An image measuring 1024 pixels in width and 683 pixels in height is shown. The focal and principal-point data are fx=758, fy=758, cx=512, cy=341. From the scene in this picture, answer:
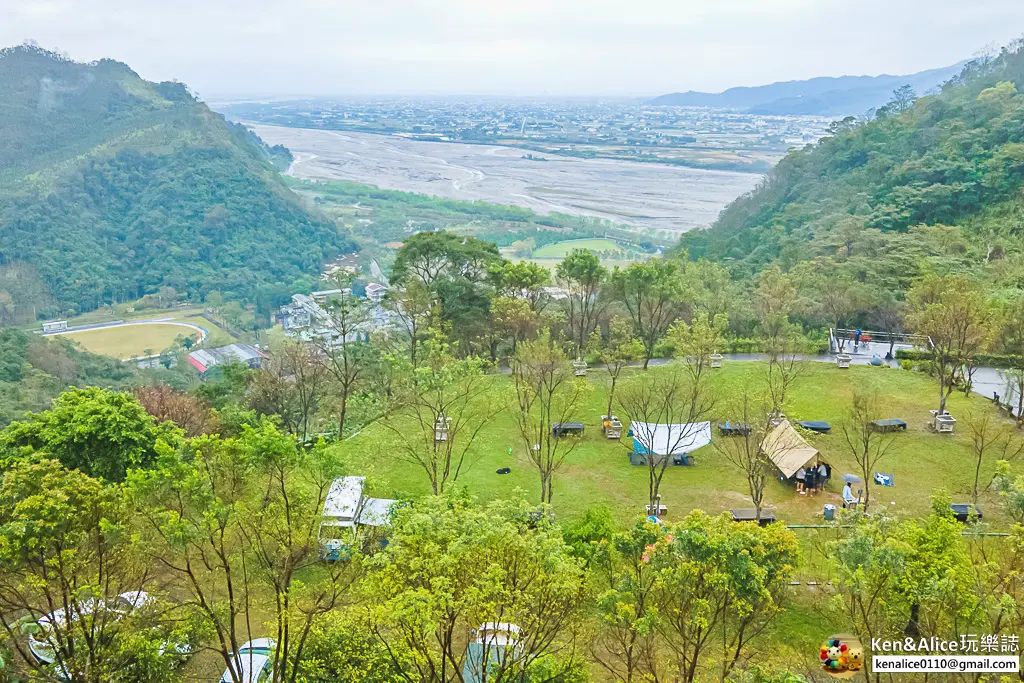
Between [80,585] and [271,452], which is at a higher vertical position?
[271,452]

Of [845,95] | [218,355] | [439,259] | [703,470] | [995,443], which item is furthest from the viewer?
[845,95]

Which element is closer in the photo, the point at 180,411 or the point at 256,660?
the point at 256,660

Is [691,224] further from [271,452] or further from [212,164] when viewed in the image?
[271,452]

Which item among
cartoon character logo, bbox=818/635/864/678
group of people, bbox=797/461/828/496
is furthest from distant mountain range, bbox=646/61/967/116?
cartoon character logo, bbox=818/635/864/678

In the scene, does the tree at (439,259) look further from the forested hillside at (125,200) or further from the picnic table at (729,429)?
the forested hillside at (125,200)

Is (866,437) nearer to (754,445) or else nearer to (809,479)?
(809,479)

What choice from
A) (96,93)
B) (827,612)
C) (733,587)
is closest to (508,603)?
(733,587)

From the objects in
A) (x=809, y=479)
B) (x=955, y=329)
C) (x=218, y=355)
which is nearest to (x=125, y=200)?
(x=218, y=355)
